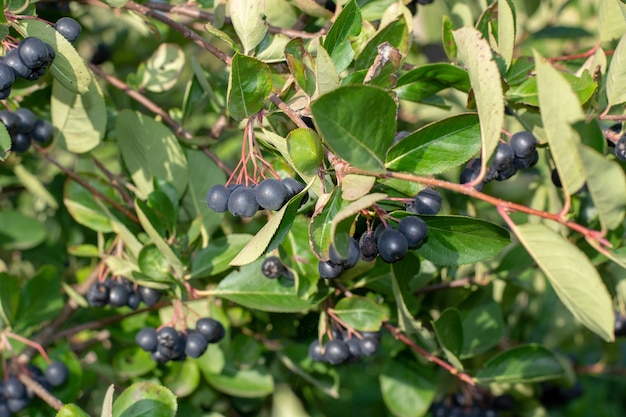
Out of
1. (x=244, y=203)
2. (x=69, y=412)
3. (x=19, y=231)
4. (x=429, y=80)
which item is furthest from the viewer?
(x=19, y=231)

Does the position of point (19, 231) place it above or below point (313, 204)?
below

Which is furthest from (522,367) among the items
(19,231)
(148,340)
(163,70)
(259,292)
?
(19,231)

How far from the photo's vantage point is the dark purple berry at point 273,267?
1679mm

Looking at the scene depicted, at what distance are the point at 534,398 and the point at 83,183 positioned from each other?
6.30 feet

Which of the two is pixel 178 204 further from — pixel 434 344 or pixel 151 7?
pixel 434 344

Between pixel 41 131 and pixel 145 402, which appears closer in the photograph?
pixel 145 402

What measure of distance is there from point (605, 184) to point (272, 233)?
50cm

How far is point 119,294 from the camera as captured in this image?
1877mm

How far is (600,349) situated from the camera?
3406mm

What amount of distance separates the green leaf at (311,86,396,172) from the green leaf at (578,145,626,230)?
298mm

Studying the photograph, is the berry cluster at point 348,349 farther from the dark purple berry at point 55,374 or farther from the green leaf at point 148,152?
the dark purple berry at point 55,374

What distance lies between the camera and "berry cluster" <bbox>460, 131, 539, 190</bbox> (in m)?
1.41

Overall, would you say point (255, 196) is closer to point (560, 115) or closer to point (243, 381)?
point (560, 115)

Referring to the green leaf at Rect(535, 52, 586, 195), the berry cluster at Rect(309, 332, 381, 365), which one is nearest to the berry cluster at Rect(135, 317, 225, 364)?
the berry cluster at Rect(309, 332, 381, 365)
